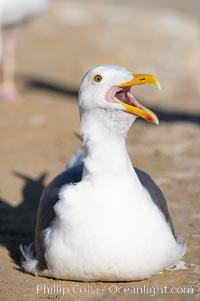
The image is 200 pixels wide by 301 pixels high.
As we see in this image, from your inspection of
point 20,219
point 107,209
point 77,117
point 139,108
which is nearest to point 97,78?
point 139,108

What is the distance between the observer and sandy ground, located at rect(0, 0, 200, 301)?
5978 mm

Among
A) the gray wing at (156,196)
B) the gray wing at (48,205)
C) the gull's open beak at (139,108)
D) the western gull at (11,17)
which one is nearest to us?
the gull's open beak at (139,108)

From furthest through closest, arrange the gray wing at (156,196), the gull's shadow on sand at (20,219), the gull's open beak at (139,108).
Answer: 1. the gull's shadow on sand at (20,219)
2. the gray wing at (156,196)
3. the gull's open beak at (139,108)

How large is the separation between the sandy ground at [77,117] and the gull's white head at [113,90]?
0.93 metres

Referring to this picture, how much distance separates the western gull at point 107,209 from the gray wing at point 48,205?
0.10 m

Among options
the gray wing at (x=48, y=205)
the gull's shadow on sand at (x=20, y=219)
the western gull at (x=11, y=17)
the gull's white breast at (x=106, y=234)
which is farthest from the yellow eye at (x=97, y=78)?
the western gull at (x=11, y=17)

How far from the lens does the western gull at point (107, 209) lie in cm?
555

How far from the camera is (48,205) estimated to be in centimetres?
605

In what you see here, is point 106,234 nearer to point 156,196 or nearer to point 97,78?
point 156,196

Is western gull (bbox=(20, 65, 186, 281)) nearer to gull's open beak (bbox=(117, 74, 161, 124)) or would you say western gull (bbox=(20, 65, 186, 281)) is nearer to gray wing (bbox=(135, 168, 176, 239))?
gull's open beak (bbox=(117, 74, 161, 124))

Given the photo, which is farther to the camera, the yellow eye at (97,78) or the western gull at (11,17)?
the western gull at (11,17)

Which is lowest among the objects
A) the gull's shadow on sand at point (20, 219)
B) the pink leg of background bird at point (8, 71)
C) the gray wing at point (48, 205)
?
the pink leg of background bird at point (8, 71)

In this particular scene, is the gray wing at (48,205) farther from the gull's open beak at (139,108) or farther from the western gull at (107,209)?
the gull's open beak at (139,108)

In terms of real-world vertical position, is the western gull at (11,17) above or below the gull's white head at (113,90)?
below
